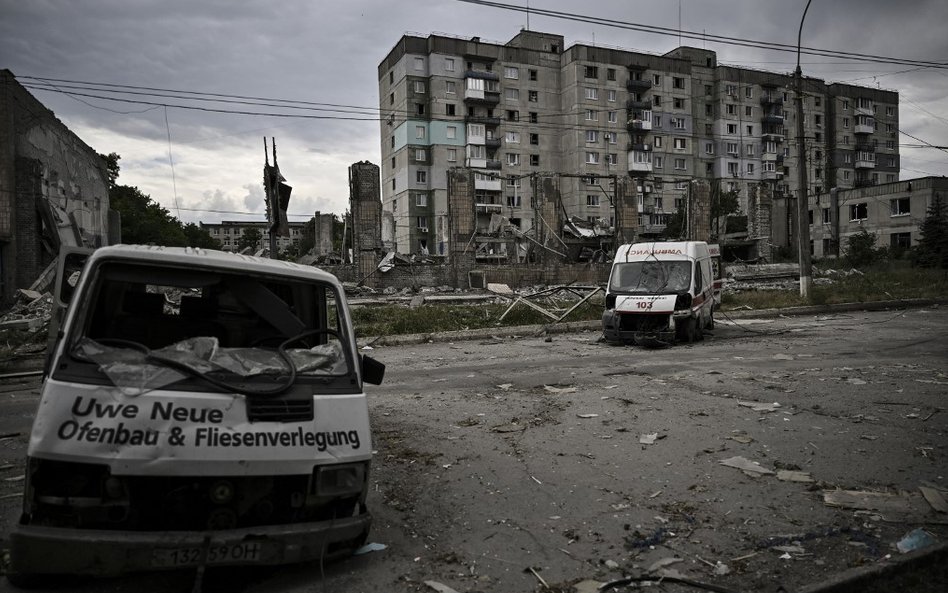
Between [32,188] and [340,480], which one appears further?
[32,188]

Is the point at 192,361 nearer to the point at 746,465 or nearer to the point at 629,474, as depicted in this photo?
the point at 629,474

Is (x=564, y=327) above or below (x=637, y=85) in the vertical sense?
below

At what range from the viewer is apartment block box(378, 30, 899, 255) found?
2280 inches

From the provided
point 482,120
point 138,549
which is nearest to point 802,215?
point 138,549

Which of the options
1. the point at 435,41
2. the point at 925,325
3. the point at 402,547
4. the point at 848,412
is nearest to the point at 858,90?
the point at 435,41

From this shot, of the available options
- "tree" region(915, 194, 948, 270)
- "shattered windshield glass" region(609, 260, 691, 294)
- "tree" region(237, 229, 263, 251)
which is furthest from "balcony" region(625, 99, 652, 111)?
"shattered windshield glass" region(609, 260, 691, 294)

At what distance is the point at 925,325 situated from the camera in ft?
50.6

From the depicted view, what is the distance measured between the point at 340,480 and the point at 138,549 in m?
0.92

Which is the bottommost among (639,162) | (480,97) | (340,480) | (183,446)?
(340,480)

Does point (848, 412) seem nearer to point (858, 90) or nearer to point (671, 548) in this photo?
point (671, 548)

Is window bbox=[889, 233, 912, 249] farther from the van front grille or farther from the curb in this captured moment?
the van front grille

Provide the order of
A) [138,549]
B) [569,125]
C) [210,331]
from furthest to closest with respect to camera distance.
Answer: [569,125] < [210,331] < [138,549]

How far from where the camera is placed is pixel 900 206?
1916 inches

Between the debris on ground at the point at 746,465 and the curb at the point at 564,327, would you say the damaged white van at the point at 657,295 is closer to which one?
the curb at the point at 564,327
